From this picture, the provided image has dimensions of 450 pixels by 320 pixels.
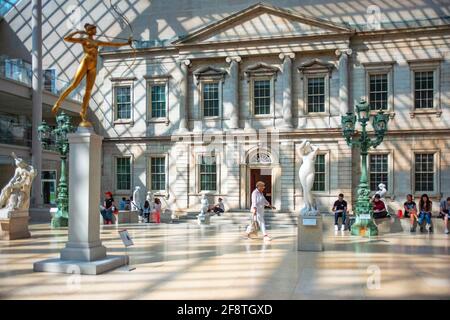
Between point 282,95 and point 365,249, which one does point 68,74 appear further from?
point 365,249

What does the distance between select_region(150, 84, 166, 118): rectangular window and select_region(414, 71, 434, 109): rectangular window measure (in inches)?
612

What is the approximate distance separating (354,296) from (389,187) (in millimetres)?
20872

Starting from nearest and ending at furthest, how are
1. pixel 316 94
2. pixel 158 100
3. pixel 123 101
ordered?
pixel 316 94, pixel 158 100, pixel 123 101

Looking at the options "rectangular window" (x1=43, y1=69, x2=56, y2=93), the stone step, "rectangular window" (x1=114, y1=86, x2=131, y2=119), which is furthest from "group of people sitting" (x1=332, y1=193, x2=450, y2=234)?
"rectangular window" (x1=43, y1=69, x2=56, y2=93)

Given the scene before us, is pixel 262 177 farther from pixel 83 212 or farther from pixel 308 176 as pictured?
pixel 83 212

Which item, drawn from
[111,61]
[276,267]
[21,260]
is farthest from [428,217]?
[111,61]

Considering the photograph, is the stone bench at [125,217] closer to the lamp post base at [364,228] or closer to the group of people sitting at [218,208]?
the group of people sitting at [218,208]

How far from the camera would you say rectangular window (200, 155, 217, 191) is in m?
29.5

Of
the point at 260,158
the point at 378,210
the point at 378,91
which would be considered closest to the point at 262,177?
the point at 260,158

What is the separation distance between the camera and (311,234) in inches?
499

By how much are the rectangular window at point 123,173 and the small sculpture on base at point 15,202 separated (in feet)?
53.0

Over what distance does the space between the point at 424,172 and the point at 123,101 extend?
1953cm

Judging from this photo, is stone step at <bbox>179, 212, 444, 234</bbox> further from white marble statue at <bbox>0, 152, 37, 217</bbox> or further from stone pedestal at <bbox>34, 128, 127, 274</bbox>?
stone pedestal at <bbox>34, 128, 127, 274</bbox>

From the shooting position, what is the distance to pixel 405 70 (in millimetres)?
27062
